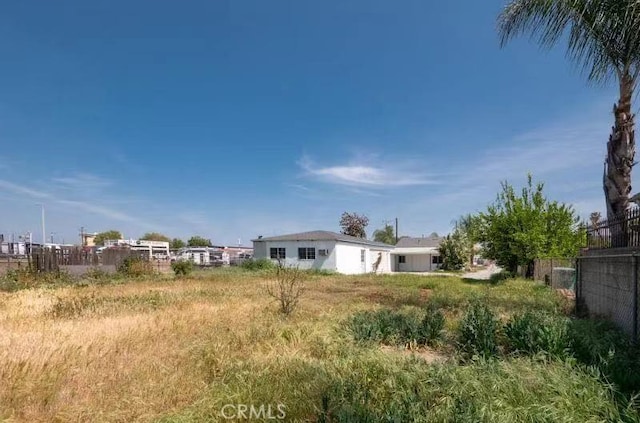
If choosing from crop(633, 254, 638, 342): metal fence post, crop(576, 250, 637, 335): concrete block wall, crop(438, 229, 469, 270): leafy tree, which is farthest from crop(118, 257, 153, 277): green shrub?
crop(438, 229, 469, 270): leafy tree

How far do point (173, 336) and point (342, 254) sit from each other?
22696 millimetres

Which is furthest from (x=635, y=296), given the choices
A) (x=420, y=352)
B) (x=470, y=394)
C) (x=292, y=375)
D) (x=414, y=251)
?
(x=414, y=251)

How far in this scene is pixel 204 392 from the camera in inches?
158

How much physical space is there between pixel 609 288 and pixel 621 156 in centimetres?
233

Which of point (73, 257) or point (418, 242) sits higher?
point (73, 257)

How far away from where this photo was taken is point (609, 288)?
679 cm

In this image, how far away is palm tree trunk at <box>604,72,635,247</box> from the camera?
22.1ft

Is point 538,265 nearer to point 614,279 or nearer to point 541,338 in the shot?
point 614,279

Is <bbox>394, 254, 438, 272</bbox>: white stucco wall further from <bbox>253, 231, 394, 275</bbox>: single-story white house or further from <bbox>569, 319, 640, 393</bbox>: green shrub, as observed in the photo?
<bbox>569, 319, 640, 393</bbox>: green shrub

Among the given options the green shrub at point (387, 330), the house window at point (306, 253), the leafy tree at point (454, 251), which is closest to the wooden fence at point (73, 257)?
the house window at point (306, 253)

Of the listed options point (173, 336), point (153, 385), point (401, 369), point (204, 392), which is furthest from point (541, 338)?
point (173, 336)

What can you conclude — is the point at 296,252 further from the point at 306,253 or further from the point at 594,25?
the point at 594,25

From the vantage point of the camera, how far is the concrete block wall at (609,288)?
5785 millimetres

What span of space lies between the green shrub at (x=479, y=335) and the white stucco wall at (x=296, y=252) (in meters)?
21.9
